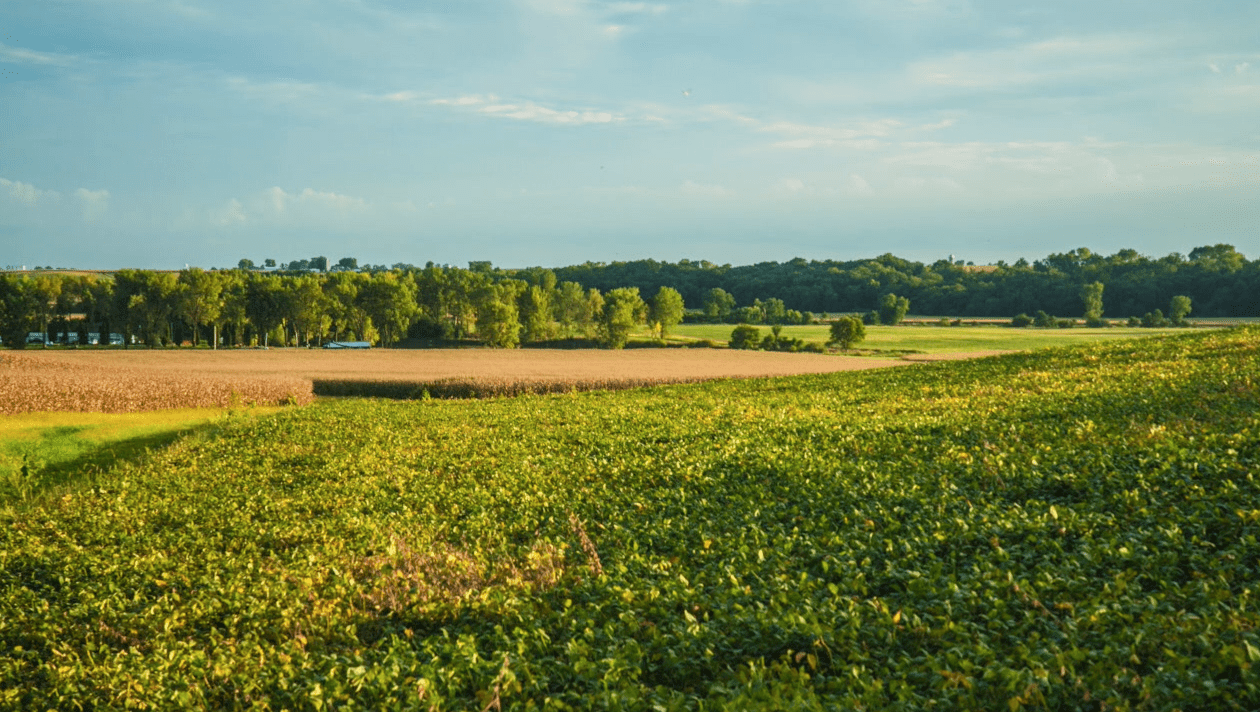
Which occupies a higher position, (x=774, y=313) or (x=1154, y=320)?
(x=774, y=313)

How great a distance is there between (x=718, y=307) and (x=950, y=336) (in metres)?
58.5

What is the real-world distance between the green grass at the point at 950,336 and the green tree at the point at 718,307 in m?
20.8

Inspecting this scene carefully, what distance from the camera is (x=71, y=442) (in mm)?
31078

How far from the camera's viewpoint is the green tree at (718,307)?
168250 millimetres

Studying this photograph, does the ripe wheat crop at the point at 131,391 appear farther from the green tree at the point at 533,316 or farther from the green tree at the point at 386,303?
the green tree at the point at 533,316

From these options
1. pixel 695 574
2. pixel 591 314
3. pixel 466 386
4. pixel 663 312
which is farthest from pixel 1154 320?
pixel 695 574

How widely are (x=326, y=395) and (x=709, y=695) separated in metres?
59.0

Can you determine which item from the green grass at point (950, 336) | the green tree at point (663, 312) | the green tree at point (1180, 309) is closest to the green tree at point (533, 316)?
the green tree at point (663, 312)

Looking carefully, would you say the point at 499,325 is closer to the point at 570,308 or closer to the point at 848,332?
the point at 570,308

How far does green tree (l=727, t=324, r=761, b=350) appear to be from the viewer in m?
116

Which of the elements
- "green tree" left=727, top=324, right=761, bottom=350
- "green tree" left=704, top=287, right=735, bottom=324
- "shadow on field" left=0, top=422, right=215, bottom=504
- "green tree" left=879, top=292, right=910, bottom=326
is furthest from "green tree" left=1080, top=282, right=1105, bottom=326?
"shadow on field" left=0, top=422, right=215, bottom=504

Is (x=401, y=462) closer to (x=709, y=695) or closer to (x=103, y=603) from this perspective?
(x=103, y=603)

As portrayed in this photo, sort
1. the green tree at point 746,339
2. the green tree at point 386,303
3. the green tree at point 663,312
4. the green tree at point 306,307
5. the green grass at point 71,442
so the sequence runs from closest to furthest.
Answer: the green grass at point 71,442 → the green tree at point 746,339 → the green tree at point 306,307 → the green tree at point 386,303 → the green tree at point 663,312

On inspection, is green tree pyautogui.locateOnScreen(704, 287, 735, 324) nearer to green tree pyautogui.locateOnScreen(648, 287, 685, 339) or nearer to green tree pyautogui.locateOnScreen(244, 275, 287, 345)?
green tree pyautogui.locateOnScreen(648, 287, 685, 339)
